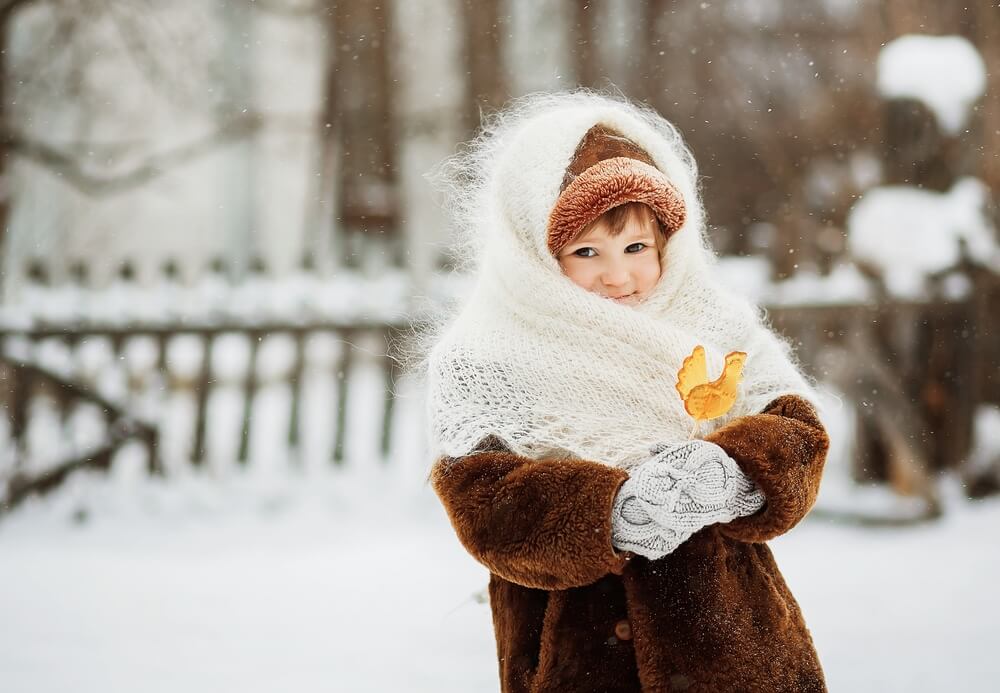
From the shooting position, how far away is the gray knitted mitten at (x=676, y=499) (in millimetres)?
1331

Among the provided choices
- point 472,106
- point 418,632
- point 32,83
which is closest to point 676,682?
point 418,632

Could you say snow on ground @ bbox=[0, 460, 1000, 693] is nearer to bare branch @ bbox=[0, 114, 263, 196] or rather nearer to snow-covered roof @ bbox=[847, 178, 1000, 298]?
snow-covered roof @ bbox=[847, 178, 1000, 298]

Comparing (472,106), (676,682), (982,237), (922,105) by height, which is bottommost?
(676,682)

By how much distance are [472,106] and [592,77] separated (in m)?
1.00

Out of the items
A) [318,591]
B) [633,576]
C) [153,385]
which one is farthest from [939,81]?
[153,385]

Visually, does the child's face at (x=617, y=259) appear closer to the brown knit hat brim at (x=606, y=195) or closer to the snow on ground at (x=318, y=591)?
the brown knit hat brim at (x=606, y=195)

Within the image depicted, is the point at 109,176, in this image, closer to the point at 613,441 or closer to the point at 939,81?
the point at 939,81

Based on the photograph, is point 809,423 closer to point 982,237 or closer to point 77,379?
point 982,237

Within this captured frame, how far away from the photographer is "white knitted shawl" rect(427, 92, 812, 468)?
149 centimetres

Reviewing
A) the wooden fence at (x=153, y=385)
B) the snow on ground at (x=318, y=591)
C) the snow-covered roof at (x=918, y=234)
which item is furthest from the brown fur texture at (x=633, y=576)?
the snow-covered roof at (x=918, y=234)

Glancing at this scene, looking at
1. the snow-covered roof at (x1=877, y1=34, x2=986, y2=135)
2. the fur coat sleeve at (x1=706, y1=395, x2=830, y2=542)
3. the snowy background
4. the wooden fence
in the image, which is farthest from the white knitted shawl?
the snow-covered roof at (x1=877, y1=34, x2=986, y2=135)

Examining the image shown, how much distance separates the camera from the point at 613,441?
1.49 meters

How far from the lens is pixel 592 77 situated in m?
7.38

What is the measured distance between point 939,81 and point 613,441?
4.21m
